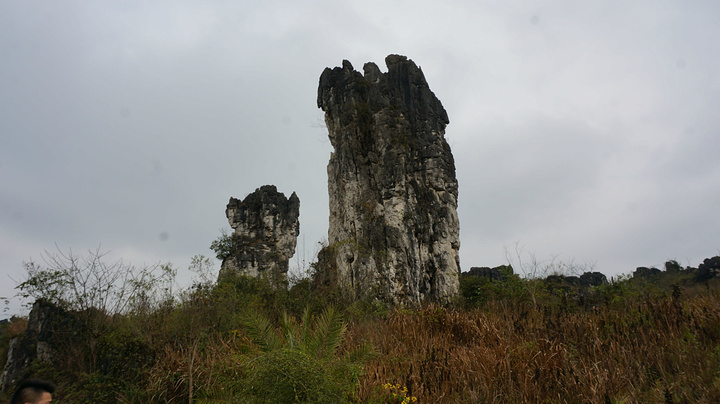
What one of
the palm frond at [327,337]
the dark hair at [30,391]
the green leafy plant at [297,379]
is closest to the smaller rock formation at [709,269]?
the palm frond at [327,337]

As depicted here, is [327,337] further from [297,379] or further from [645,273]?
[645,273]

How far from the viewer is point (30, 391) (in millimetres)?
3373

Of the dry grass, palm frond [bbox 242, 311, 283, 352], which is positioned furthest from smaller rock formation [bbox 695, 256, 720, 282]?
palm frond [bbox 242, 311, 283, 352]

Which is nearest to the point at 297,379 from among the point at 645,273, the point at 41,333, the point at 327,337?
the point at 327,337

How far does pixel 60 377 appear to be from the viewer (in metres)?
8.41

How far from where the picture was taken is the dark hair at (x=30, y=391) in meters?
3.32

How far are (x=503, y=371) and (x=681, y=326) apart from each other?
2.82 meters

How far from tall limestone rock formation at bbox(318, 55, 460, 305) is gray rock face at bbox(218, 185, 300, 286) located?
19060mm

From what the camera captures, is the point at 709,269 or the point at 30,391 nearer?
the point at 30,391

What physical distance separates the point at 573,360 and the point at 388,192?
15.3 metres

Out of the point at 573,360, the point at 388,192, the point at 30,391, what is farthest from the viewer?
the point at 388,192

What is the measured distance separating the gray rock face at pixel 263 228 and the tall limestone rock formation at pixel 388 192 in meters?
19.1

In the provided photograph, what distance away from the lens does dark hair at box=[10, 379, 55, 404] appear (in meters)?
3.32

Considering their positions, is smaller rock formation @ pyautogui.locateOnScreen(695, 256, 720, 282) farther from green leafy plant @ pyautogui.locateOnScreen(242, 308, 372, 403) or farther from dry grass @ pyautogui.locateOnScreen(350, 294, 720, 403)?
green leafy plant @ pyautogui.locateOnScreen(242, 308, 372, 403)
